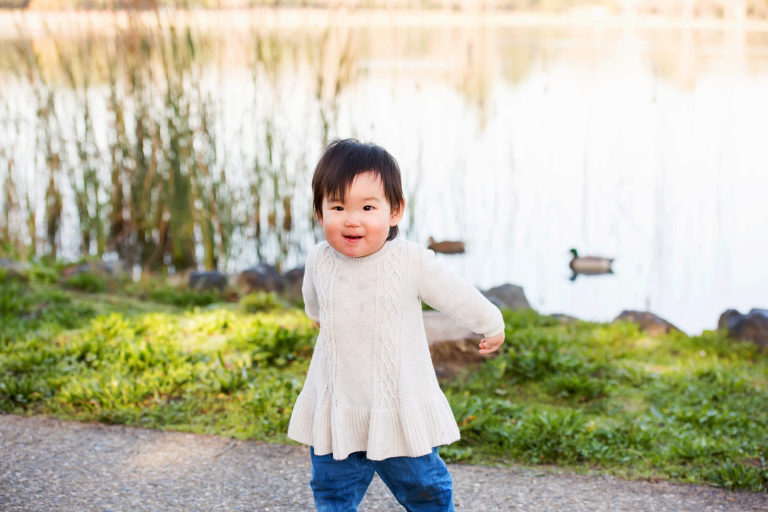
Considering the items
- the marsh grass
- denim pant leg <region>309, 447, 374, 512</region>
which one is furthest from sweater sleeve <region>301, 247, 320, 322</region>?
the marsh grass

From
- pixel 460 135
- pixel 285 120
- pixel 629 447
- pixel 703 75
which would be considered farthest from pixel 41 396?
pixel 703 75

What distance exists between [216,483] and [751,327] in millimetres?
2443

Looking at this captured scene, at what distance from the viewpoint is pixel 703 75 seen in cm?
1022

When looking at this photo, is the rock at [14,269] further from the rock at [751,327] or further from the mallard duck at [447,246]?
the rock at [751,327]

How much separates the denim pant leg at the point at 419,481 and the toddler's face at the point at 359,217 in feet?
1.61

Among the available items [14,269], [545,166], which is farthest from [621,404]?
[545,166]

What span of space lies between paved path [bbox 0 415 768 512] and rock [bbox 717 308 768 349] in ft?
4.49

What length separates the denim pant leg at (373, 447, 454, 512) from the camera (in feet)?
6.38

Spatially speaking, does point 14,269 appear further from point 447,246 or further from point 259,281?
point 447,246

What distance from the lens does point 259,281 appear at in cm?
468

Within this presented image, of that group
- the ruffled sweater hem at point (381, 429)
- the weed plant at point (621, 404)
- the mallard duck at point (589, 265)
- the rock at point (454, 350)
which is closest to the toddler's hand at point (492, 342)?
the ruffled sweater hem at point (381, 429)

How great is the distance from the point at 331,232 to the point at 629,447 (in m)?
1.46

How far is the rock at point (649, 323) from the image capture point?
4.04m

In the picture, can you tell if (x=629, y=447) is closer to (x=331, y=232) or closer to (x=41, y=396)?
(x=331, y=232)
